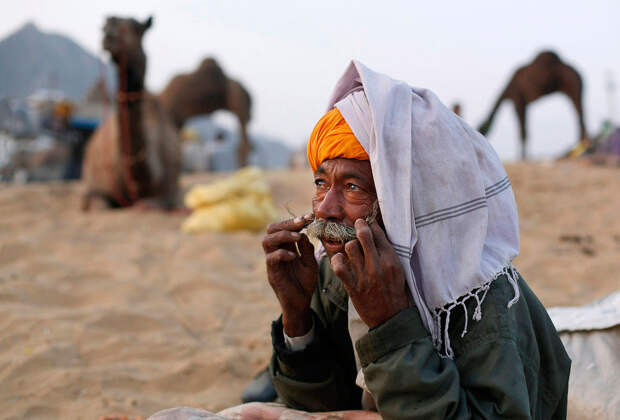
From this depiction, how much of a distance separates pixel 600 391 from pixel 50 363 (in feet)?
7.98

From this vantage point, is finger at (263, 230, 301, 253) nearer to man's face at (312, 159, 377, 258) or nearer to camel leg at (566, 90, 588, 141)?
man's face at (312, 159, 377, 258)

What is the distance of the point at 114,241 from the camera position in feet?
18.1

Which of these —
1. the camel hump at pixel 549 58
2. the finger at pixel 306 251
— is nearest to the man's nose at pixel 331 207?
the finger at pixel 306 251

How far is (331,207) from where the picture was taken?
5.03ft

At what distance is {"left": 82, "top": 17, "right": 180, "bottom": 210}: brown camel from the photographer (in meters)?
6.49

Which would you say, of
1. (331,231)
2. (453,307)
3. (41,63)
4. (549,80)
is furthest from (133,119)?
(41,63)

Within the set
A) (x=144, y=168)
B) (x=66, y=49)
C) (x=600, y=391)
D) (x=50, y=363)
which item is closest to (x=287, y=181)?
(x=144, y=168)

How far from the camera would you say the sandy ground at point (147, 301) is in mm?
2375

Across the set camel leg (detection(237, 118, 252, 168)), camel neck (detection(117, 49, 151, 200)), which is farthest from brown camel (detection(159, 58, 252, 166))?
camel neck (detection(117, 49, 151, 200))

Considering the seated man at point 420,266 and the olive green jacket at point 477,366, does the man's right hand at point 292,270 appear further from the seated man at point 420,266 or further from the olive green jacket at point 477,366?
the olive green jacket at point 477,366

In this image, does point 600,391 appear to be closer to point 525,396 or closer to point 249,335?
point 525,396

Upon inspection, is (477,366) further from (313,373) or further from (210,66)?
(210,66)

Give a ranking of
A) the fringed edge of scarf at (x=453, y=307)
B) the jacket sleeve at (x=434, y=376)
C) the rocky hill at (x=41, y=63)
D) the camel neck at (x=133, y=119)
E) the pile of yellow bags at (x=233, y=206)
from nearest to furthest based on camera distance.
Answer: the jacket sleeve at (x=434, y=376), the fringed edge of scarf at (x=453, y=307), the pile of yellow bags at (x=233, y=206), the camel neck at (x=133, y=119), the rocky hill at (x=41, y=63)

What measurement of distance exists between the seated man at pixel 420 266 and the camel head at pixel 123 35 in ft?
17.9
